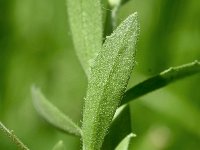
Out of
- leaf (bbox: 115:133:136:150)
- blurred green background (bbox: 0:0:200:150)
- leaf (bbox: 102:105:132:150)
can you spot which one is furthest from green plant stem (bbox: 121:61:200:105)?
blurred green background (bbox: 0:0:200:150)

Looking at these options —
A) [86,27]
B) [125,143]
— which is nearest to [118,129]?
[125,143]

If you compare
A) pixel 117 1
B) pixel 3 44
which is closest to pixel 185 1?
pixel 3 44

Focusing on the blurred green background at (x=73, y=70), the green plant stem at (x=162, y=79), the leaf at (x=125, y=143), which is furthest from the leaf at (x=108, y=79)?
the blurred green background at (x=73, y=70)

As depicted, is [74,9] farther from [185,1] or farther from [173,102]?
[185,1]

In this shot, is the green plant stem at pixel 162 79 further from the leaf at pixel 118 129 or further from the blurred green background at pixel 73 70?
the blurred green background at pixel 73 70

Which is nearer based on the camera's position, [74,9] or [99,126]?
[99,126]

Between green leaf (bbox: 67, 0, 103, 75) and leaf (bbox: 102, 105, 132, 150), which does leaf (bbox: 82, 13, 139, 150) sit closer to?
leaf (bbox: 102, 105, 132, 150)

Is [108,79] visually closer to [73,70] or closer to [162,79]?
[162,79]
